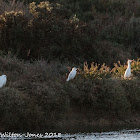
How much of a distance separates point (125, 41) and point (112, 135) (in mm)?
12107

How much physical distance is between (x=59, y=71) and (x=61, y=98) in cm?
265

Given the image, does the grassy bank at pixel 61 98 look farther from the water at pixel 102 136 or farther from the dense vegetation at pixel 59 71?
the water at pixel 102 136

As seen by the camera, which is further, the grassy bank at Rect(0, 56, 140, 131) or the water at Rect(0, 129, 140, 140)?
the grassy bank at Rect(0, 56, 140, 131)

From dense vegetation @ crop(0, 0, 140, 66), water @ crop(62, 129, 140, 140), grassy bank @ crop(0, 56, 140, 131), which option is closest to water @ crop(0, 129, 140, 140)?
water @ crop(62, 129, 140, 140)

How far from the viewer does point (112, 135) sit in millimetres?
11195

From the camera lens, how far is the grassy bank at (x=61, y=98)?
36.5 ft

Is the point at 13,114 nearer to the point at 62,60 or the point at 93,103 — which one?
the point at 93,103

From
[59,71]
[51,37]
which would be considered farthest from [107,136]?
[51,37]

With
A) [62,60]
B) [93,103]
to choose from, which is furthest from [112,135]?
[62,60]

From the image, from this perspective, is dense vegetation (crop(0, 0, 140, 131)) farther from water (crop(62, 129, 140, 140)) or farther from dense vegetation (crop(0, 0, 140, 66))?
water (crop(62, 129, 140, 140))

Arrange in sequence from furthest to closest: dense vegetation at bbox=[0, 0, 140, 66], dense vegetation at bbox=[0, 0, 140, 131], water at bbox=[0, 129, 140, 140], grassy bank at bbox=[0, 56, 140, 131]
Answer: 1. dense vegetation at bbox=[0, 0, 140, 66]
2. dense vegetation at bbox=[0, 0, 140, 131]
3. grassy bank at bbox=[0, 56, 140, 131]
4. water at bbox=[0, 129, 140, 140]

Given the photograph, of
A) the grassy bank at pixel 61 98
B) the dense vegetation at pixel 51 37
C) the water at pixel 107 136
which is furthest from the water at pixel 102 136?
the dense vegetation at pixel 51 37

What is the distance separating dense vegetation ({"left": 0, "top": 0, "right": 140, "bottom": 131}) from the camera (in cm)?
1146

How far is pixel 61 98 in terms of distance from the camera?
11922 millimetres
